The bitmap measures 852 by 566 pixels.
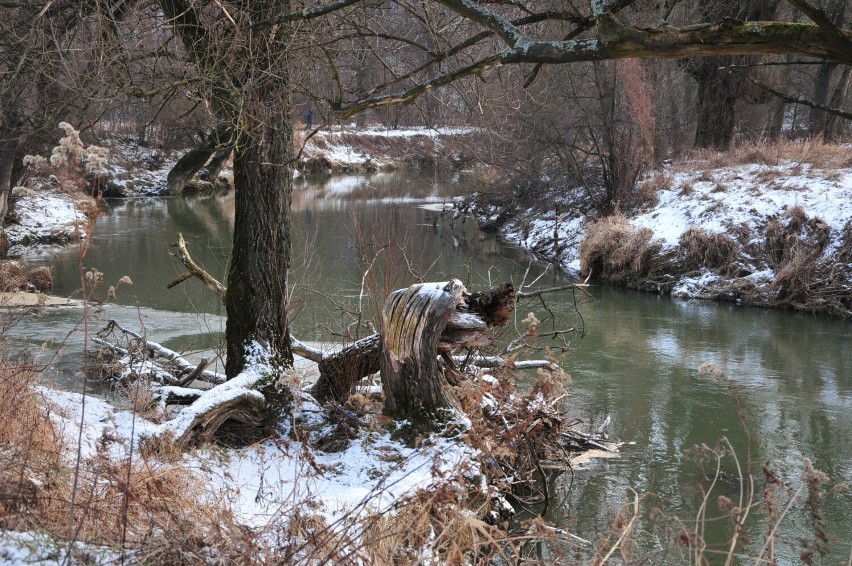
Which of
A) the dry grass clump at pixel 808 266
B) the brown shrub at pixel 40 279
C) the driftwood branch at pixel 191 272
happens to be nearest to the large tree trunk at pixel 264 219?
the driftwood branch at pixel 191 272

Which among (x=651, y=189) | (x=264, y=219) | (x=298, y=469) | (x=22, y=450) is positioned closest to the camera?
(x=22, y=450)

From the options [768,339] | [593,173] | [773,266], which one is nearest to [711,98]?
[593,173]

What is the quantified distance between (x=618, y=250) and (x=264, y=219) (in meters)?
12.2

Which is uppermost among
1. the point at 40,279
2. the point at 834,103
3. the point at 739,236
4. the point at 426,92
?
the point at 834,103

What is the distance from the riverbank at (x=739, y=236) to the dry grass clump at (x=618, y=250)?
0.02m

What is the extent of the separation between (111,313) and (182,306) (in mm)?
1374

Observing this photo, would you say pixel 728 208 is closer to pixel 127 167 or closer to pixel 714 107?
pixel 714 107

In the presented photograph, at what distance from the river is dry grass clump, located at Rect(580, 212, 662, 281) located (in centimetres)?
87

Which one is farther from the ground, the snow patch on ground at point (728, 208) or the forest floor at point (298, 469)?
the snow patch on ground at point (728, 208)

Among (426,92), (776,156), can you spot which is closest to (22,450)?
(426,92)

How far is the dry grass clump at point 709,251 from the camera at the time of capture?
55.0 ft

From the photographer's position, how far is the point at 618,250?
17500mm

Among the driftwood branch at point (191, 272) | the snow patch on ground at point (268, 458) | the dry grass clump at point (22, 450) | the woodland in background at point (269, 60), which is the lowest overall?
the snow patch on ground at point (268, 458)

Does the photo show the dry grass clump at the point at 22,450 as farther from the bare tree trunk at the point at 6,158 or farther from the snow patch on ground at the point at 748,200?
the snow patch on ground at the point at 748,200
